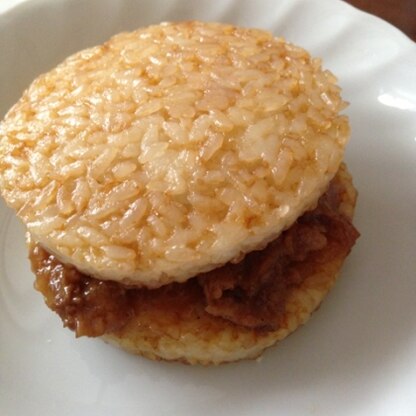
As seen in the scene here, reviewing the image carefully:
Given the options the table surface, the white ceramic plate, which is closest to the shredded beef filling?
the white ceramic plate

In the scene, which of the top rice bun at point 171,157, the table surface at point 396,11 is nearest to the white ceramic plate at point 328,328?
the top rice bun at point 171,157

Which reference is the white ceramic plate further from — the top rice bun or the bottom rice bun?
the top rice bun

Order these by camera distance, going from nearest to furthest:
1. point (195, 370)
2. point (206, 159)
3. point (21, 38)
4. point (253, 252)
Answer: point (206, 159) < point (253, 252) < point (195, 370) < point (21, 38)

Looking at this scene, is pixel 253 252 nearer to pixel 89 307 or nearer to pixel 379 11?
pixel 89 307

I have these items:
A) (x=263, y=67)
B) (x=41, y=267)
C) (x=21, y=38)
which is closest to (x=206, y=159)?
(x=263, y=67)

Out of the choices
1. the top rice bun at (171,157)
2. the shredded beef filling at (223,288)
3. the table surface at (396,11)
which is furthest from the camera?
the table surface at (396,11)

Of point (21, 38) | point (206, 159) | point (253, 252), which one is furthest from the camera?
point (21, 38)

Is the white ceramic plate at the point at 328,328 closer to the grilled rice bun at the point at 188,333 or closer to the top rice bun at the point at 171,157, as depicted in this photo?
the grilled rice bun at the point at 188,333
